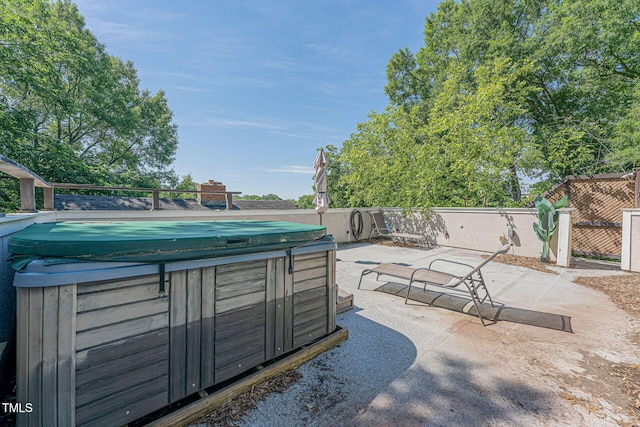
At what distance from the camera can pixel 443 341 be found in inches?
118

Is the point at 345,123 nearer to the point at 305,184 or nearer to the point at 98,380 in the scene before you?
the point at 305,184

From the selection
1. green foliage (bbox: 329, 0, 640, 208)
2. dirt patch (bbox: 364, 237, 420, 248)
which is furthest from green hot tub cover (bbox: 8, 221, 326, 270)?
green foliage (bbox: 329, 0, 640, 208)

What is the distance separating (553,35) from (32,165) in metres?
21.3

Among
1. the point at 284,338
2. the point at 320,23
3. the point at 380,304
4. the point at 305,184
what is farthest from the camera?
the point at 305,184

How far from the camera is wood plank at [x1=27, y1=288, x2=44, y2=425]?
1.26 m

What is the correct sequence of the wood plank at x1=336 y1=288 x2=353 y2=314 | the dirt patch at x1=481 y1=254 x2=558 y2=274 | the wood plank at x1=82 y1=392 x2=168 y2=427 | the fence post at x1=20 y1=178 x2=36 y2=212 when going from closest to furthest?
the wood plank at x1=82 y1=392 x2=168 y2=427, the fence post at x1=20 y1=178 x2=36 y2=212, the wood plank at x1=336 y1=288 x2=353 y2=314, the dirt patch at x1=481 y1=254 x2=558 y2=274

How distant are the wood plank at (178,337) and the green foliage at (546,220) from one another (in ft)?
28.6

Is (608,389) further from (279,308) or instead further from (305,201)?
(305,201)

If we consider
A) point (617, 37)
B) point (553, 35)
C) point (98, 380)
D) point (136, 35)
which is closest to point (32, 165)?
point (136, 35)

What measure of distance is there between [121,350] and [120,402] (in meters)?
0.30

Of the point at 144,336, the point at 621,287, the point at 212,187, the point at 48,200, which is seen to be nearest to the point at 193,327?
the point at 144,336

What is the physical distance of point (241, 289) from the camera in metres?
2.09

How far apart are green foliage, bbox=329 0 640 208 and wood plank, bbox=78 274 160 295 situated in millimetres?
10025

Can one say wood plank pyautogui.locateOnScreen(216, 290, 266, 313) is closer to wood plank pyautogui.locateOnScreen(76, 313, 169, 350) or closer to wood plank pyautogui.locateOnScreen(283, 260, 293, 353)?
wood plank pyautogui.locateOnScreen(283, 260, 293, 353)
